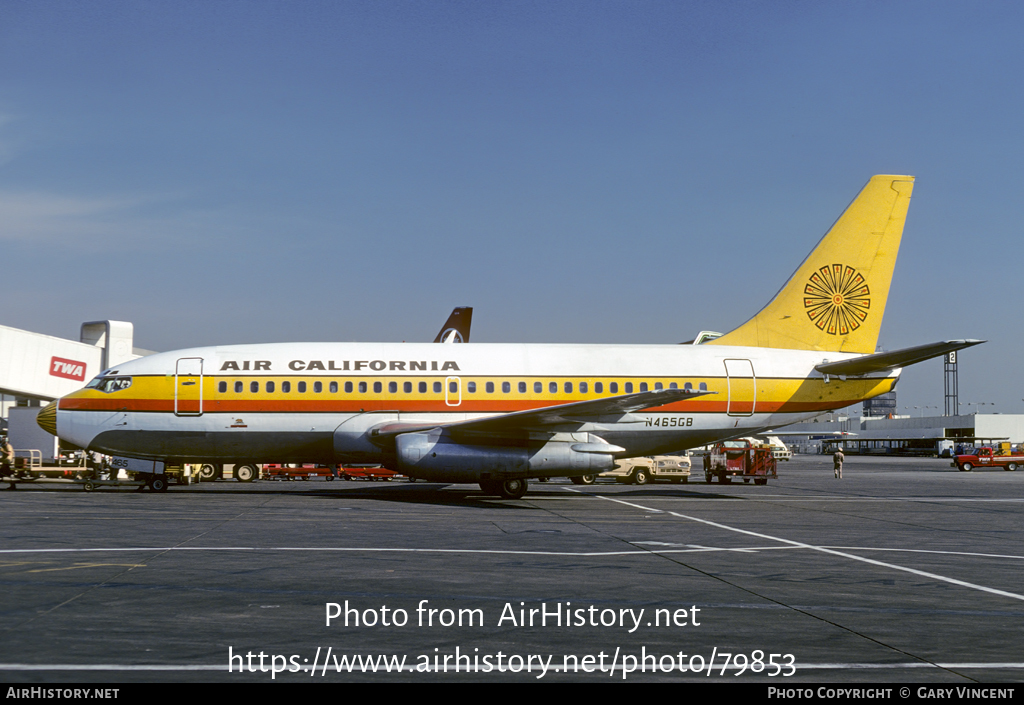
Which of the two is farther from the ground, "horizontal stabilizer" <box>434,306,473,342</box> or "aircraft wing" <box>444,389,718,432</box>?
"horizontal stabilizer" <box>434,306,473,342</box>

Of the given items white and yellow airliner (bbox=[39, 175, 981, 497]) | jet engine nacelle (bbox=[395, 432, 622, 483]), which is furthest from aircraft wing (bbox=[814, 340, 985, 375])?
jet engine nacelle (bbox=[395, 432, 622, 483])

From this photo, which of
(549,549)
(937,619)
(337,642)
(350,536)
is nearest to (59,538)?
(350,536)

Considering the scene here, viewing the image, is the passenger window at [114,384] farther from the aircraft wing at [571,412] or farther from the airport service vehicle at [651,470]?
the airport service vehicle at [651,470]

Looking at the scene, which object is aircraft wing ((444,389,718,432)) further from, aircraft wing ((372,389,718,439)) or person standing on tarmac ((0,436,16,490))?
person standing on tarmac ((0,436,16,490))

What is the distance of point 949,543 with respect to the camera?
16.0 meters

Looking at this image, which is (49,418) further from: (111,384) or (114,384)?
(114,384)

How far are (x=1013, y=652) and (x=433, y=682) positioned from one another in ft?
16.1

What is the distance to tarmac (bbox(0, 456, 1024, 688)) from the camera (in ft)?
21.7

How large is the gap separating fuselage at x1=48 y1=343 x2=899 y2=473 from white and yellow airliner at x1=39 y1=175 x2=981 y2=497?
43mm

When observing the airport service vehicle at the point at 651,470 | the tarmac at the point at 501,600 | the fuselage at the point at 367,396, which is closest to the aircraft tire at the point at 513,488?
the fuselage at the point at 367,396

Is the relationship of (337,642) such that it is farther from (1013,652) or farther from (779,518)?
(779,518)

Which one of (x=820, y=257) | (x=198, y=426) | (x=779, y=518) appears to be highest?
(x=820, y=257)

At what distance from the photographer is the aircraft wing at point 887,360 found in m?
25.0

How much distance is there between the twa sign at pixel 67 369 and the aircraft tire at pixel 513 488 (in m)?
28.6
